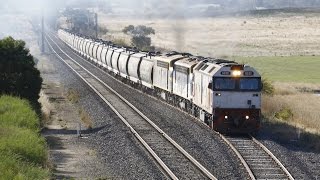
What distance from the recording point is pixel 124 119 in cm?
3262

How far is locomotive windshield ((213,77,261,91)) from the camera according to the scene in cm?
2755

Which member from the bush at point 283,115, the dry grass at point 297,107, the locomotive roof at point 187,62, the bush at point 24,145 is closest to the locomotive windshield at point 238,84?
the dry grass at point 297,107

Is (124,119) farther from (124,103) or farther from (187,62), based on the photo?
(124,103)

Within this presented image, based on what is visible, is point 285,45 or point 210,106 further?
point 285,45

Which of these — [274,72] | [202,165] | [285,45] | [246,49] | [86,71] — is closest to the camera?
[202,165]

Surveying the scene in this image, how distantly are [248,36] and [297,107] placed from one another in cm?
9639

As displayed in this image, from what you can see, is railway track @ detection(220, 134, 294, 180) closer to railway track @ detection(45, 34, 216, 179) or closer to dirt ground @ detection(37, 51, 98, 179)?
railway track @ detection(45, 34, 216, 179)

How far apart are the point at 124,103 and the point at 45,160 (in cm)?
1869

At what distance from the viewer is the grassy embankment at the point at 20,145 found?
18078 mm

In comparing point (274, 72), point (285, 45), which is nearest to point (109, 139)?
point (274, 72)

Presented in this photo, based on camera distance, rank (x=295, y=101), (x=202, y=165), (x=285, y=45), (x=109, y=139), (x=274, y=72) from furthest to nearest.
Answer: (x=285, y=45) < (x=274, y=72) < (x=295, y=101) < (x=109, y=139) < (x=202, y=165)

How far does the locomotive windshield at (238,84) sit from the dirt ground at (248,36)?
80.7ft

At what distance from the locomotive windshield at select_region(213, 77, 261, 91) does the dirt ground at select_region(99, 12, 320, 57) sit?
80.7ft

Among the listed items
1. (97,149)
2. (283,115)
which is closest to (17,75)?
Answer: (97,149)
